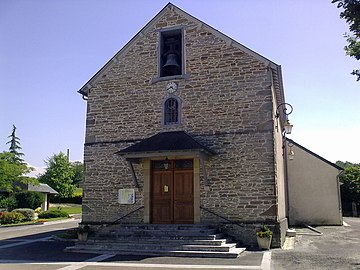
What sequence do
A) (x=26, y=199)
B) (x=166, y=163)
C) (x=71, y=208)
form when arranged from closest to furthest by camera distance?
(x=166, y=163) < (x=26, y=199) < (x=71, y=208)

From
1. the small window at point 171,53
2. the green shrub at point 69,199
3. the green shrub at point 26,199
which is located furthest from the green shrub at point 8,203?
the small window at point 171,53

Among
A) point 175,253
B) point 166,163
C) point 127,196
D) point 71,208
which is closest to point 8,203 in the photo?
point 71,208

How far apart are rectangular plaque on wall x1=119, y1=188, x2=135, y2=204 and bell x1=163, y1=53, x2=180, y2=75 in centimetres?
493

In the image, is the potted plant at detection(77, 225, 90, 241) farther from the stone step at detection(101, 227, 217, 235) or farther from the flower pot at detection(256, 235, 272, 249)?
the flower pot at detection(256, 235, 272, 249)

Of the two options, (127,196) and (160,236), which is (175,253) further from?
(127,196)

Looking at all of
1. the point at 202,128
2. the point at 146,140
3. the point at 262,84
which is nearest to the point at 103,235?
the point at 146,140

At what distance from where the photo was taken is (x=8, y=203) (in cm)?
2983

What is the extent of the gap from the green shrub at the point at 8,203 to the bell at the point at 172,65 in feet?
72.3

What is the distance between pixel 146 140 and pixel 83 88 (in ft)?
13.2

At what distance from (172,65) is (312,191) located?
12169 mm

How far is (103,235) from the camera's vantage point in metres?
12.5

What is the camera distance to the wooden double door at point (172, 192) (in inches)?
507

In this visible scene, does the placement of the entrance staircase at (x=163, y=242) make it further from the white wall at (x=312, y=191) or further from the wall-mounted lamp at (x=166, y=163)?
the white wall at (x=312, y=191)

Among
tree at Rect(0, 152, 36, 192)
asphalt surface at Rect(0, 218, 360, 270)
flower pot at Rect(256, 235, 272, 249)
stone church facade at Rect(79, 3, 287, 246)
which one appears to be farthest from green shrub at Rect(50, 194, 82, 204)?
flower pot at Rect(256, 235, 272, 249)
